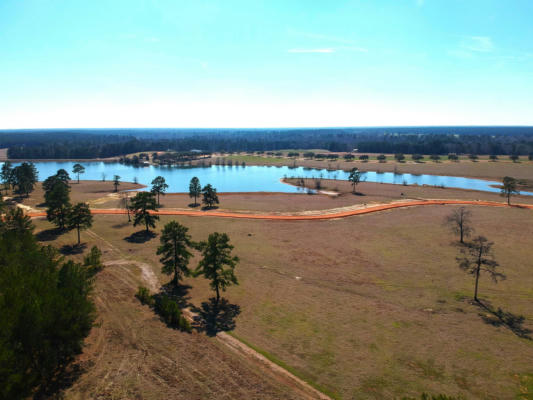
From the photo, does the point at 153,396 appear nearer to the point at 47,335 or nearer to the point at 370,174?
the point at 47,335

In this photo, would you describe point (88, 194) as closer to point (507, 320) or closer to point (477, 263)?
point (477, 263)

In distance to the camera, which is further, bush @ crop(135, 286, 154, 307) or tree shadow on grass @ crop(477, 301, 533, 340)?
bush @ crop(135, 286, 154, 307)

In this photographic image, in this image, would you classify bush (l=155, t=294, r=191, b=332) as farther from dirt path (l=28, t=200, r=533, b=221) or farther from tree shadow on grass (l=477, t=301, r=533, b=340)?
dirt path (l=28, t=200, r=533, b=221)

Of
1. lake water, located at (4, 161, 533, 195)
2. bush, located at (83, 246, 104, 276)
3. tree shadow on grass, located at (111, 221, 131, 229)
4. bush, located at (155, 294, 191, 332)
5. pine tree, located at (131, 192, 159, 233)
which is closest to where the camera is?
bush, located at (155, 294, 191, 332)

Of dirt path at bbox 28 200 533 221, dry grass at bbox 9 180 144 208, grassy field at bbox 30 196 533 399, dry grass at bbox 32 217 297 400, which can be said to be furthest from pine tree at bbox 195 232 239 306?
dry grass at bbox 9 180 144 208

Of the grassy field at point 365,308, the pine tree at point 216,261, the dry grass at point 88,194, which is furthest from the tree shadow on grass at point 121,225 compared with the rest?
the pine tree at point 216,261

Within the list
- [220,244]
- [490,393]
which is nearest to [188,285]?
[220,244]

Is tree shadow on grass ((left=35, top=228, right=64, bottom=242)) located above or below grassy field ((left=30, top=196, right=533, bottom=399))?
above

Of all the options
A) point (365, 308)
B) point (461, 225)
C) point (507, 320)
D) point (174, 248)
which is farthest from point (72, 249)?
point (461, 225)
